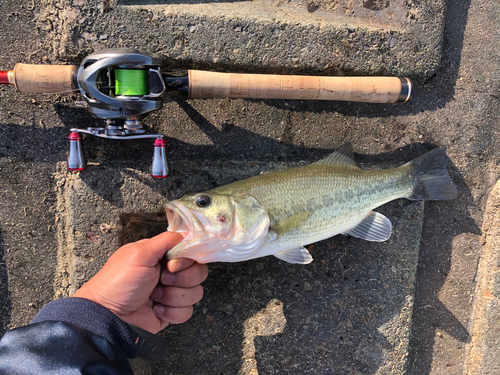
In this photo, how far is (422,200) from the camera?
2.71m

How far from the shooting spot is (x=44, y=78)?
6.79ft

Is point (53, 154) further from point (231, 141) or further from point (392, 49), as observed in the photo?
point (392, 49)

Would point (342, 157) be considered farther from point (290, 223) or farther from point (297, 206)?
point (290, 223)

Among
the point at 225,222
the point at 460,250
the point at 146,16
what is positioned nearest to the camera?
the point at 225,222

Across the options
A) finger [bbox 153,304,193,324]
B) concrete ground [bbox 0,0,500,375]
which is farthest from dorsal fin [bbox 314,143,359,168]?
finger [bbox 153,304,193,324]

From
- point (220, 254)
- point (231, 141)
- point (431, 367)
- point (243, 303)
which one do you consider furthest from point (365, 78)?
point (431, 367)

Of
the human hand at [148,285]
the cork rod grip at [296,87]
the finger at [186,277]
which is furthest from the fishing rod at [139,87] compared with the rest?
the finger at [186,277]

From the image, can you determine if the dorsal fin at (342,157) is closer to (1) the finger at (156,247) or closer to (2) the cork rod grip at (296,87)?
(2) the cork rod grip at (296,87)

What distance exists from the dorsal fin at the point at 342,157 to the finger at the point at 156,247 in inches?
48.6

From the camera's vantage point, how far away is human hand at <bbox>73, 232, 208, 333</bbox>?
206cm

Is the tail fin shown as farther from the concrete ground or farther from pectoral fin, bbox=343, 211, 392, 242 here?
pectoral fin, bbox=343, 211, 392, 242

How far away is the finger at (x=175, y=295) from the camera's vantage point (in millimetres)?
2318

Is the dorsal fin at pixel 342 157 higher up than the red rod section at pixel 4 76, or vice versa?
the red rod section at pixel 4 76

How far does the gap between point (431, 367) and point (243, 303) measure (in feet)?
6.30
